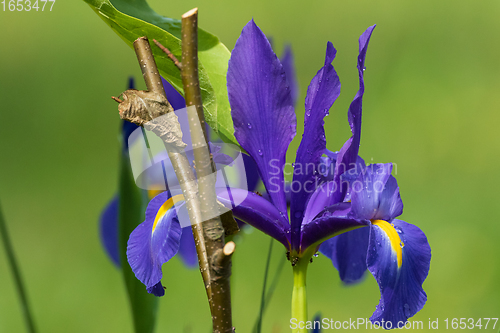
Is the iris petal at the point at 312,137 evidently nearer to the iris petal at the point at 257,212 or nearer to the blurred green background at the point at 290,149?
the iris petal at the point at 257,212

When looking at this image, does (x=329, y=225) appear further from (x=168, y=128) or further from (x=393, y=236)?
(x=168, y=128)

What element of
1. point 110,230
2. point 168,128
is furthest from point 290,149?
point 168,128

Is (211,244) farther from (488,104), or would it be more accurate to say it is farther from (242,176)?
(488,104)

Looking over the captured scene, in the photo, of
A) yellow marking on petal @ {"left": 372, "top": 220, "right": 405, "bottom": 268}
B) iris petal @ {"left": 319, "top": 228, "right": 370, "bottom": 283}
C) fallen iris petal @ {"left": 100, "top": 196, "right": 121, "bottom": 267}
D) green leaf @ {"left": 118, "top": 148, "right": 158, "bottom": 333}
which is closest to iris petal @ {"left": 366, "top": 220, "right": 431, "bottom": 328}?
yellow marking on petal @ {"left": 372, "top": 220, "right": 405, "bottom": 268}

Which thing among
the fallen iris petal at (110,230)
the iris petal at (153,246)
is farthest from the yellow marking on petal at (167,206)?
the fallen iris petal at (110,230)

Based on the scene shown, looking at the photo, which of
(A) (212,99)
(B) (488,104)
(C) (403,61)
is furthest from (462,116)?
(A) (212,99)

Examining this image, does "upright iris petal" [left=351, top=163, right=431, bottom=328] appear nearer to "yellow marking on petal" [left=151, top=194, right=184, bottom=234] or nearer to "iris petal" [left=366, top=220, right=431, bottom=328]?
"iris petal" [left=366, top=220, right=431, bottom=328]
